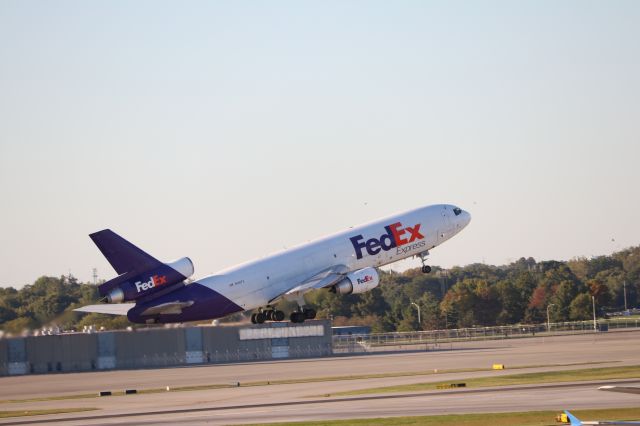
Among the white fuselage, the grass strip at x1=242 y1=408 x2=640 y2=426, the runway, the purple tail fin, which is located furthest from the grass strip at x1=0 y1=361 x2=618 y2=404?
the grass strip at x1=242 y1=408 x2=640 y2=426

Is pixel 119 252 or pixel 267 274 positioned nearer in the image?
pixel 119 252

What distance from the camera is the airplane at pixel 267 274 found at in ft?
278

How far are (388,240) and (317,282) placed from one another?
23.7 feet

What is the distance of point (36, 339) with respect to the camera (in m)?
120

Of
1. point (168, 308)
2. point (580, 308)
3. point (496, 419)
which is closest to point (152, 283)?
point (168, 308)

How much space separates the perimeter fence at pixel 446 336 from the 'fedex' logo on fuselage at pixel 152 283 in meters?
52.6

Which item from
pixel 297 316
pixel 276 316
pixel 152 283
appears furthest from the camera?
pixel 297 316

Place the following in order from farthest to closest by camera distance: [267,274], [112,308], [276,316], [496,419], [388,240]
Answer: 1. [388,240]
2. [276,316]
3. [267,274]
4. [112,308]
5. [496,419]

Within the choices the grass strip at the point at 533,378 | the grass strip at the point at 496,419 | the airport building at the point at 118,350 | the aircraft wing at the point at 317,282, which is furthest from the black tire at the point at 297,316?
the grass strip at the point at 496,419

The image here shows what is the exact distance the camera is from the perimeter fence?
14050 cm

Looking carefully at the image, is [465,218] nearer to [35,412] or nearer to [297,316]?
[297,316]

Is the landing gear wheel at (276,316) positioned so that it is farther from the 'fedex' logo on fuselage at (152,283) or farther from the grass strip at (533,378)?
the grass strip at (533,378)

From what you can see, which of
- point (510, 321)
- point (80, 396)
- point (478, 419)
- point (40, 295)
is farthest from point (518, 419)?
point (510, 321)

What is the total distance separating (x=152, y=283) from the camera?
85.6 meters
